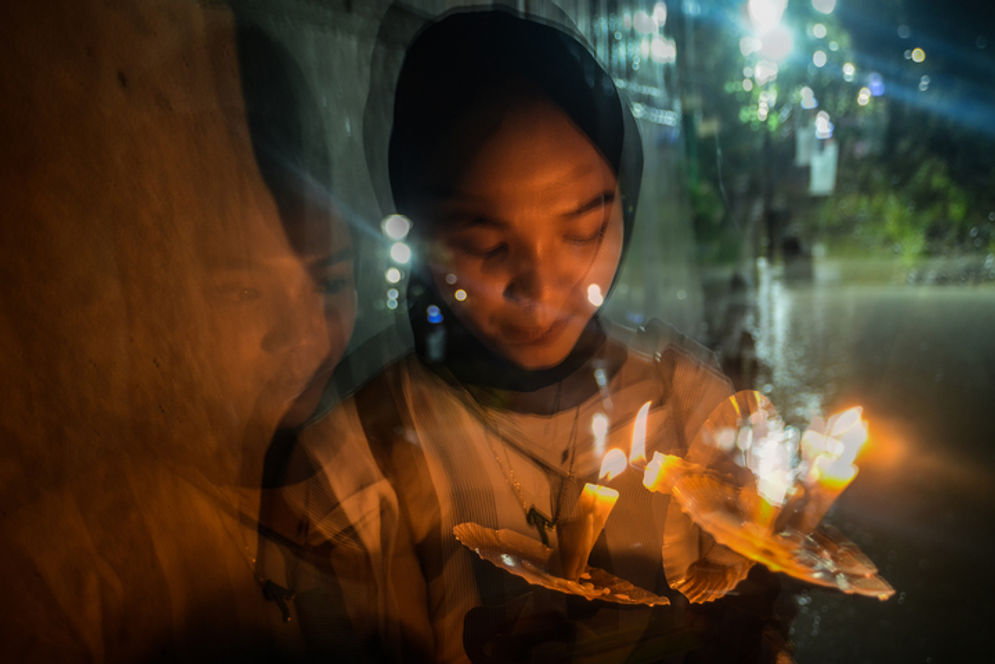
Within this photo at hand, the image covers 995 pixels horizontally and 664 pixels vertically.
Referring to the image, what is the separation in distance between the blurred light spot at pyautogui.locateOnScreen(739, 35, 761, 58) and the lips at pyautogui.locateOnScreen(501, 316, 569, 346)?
7.26ft

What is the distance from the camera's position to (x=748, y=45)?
2.76m

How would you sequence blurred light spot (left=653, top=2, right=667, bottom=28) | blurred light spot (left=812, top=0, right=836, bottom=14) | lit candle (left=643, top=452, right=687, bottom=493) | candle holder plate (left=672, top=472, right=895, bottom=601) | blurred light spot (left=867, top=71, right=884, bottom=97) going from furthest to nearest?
blurred light spot (left=867, top=71, right=884, bottom=97)
blurred light spot (left=812, top=0, right=836, bottom=14)
blurred light spot (left=653, top=2, right=667, bottom=28)
lit candle (left=643, top=452, right=687, bottom=493)
candle holder plate (left=672, top=472, right=895, bottom=601)

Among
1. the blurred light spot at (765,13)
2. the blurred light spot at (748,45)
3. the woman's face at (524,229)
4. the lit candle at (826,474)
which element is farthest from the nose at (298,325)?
the blurred light spot at (748,45)

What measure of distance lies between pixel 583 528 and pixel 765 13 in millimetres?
2475

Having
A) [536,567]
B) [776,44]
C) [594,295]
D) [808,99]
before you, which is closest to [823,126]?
[808,99]

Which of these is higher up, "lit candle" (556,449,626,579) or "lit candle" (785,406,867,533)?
"lit candle" (785,406,867,533)

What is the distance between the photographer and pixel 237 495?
118 cm

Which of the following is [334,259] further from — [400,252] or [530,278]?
[530,278]

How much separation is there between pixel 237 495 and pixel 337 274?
1.66 ft

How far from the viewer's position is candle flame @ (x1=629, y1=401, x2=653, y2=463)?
1.23m

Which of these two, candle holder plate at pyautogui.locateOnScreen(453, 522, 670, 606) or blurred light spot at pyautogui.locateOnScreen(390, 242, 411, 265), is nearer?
candle holder plate at pyautogui.locateOnScreen(453, 522, 670, 606)

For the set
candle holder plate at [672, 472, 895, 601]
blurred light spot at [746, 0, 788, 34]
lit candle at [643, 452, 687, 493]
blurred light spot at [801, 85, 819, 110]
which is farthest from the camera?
blurred light spot at [801, 85, 819, 110]

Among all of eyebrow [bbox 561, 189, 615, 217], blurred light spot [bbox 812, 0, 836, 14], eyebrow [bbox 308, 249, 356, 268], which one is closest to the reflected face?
eyebrow [bbox 308, 249, 356, 268]

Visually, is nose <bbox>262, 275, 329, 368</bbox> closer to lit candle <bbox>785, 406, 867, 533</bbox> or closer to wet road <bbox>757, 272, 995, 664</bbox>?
lit candle <bbox>785, 406, 867, 533</bbox>
